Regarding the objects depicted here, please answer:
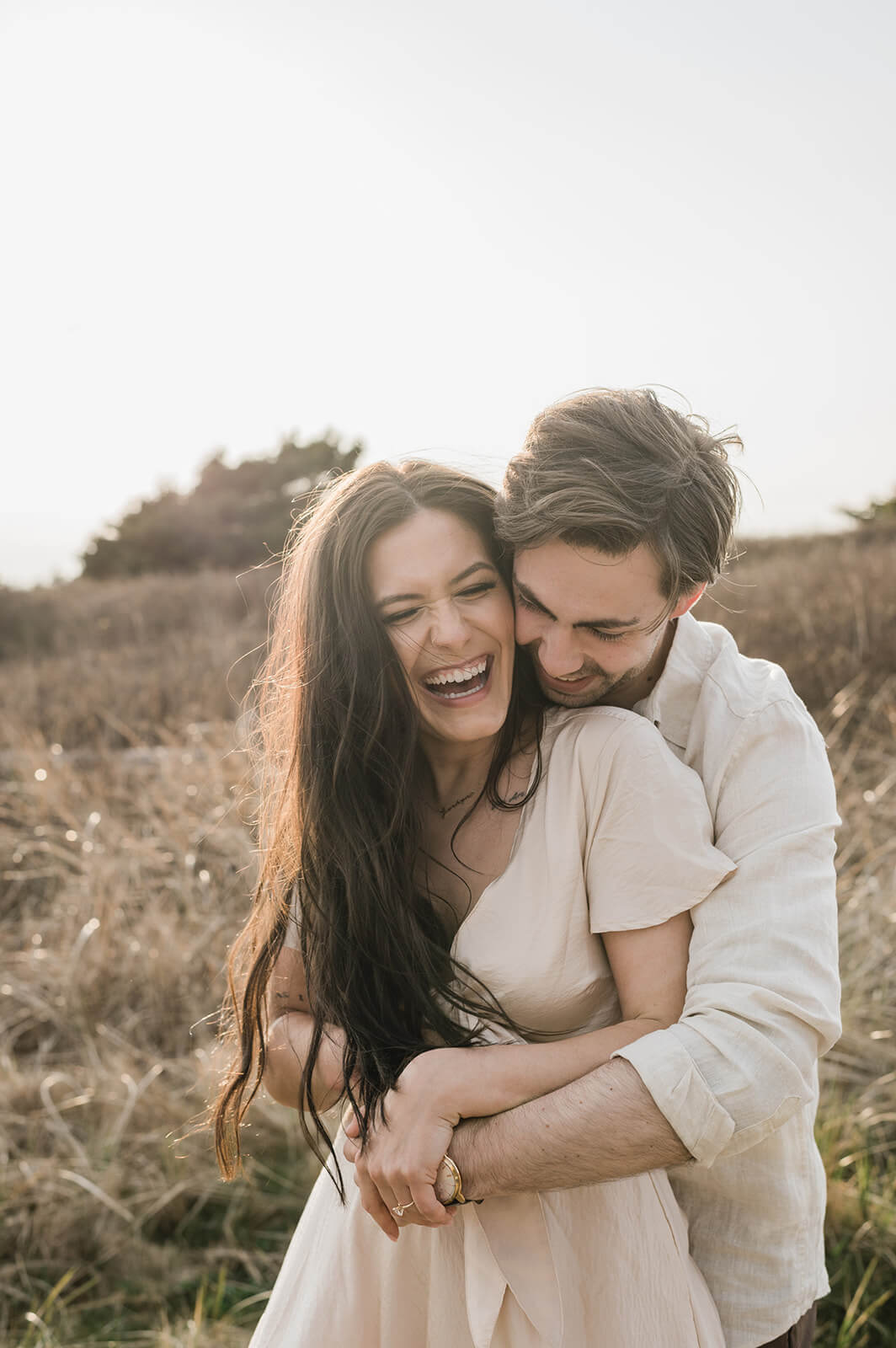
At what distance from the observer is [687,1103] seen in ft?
5.14

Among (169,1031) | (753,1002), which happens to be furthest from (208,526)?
(753,1002)

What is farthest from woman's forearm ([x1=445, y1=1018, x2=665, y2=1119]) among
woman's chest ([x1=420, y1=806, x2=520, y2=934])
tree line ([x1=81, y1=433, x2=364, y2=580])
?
tree line ([x1=81, y1=433, x2=364, y2=580])

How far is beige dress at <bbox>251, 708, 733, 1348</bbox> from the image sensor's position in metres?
1.72

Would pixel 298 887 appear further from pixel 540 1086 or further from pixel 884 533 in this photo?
pixel 884 533

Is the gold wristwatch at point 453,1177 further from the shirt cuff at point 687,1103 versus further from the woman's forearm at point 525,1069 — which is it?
the shirt cuff at point 687,1103

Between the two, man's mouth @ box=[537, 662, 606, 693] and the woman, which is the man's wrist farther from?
man's mouth @ box=[537, 662, 606, 693]

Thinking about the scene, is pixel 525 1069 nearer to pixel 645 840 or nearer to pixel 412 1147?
pixel 412 1147

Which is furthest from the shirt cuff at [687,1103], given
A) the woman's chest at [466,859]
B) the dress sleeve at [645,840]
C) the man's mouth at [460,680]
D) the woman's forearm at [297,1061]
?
the man's mouth at [460,680]

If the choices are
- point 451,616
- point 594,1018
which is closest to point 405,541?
point 451,616

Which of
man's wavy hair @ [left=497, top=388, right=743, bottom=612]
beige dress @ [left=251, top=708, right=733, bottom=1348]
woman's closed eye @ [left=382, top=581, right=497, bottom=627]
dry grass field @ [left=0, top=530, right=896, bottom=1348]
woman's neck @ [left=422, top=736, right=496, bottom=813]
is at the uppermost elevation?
man's wavy hair @ [left=497, top=388, right=743, bottom=612]

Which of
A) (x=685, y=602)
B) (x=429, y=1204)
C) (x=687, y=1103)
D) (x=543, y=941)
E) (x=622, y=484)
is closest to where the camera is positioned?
(x=687, y=1103)

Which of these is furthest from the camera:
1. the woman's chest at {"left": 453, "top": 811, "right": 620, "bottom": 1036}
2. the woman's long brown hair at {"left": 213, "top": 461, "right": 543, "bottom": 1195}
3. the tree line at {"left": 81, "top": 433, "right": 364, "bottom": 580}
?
the tree line at {"left": 81, "top": 433, "right": 364, "bottom": 580}

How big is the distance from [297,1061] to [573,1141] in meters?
0.67

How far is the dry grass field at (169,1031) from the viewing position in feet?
10.2
